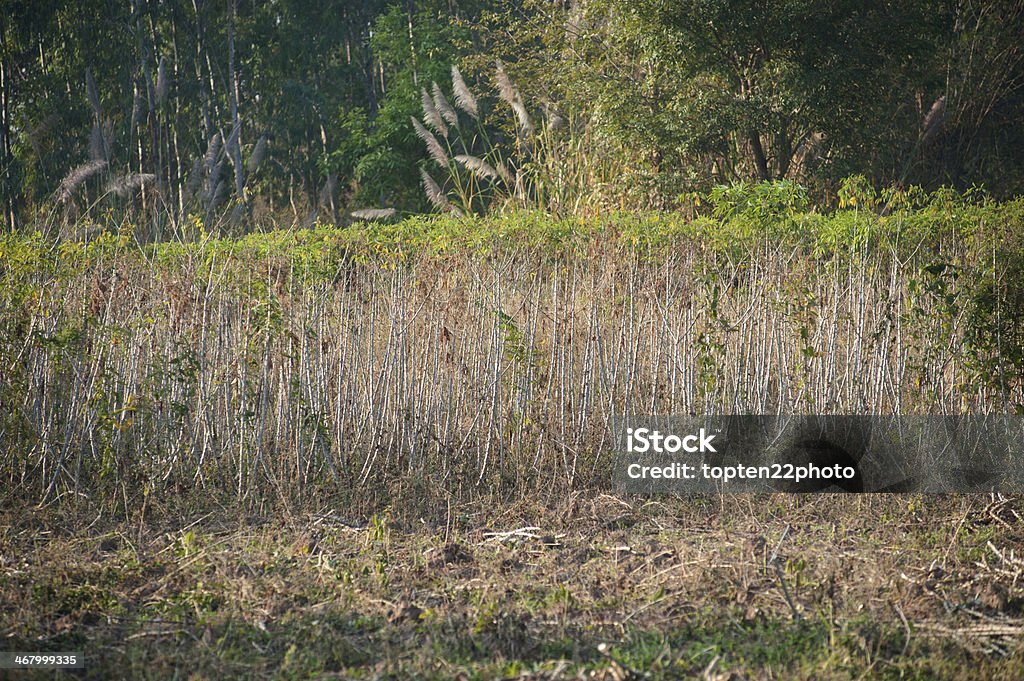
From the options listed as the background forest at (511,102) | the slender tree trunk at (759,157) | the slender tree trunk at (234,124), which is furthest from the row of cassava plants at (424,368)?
the slender tree trunk at (234,124)

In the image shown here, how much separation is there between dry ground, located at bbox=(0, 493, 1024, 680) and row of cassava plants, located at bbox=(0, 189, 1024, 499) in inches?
10.0

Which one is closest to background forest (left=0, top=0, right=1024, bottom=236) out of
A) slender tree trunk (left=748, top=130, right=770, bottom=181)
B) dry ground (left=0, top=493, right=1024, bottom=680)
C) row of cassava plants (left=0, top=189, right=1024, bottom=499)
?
slender tree trunk (left=748, top=130, right=770, bottom=181)

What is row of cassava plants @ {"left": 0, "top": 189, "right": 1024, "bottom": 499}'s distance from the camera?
3.64 m

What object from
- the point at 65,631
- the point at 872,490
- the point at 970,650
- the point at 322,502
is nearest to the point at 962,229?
the point at 872,490

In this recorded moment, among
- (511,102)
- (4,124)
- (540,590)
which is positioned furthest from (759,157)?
(4,124)

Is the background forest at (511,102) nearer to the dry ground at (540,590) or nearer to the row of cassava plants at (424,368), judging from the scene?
the row of cassava plants at (424,368)

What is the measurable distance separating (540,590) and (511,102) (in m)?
7.95

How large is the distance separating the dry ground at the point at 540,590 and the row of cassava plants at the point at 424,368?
253 mm

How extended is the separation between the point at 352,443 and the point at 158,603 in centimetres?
120

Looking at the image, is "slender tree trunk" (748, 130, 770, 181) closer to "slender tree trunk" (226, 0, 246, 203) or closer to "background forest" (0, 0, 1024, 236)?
"background forest" (0, 0, 1024, 236)

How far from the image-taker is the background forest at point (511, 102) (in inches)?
377

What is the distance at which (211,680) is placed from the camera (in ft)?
7.51

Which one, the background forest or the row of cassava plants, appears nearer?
the row of cassava plants

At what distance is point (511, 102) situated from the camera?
10.1 metres
